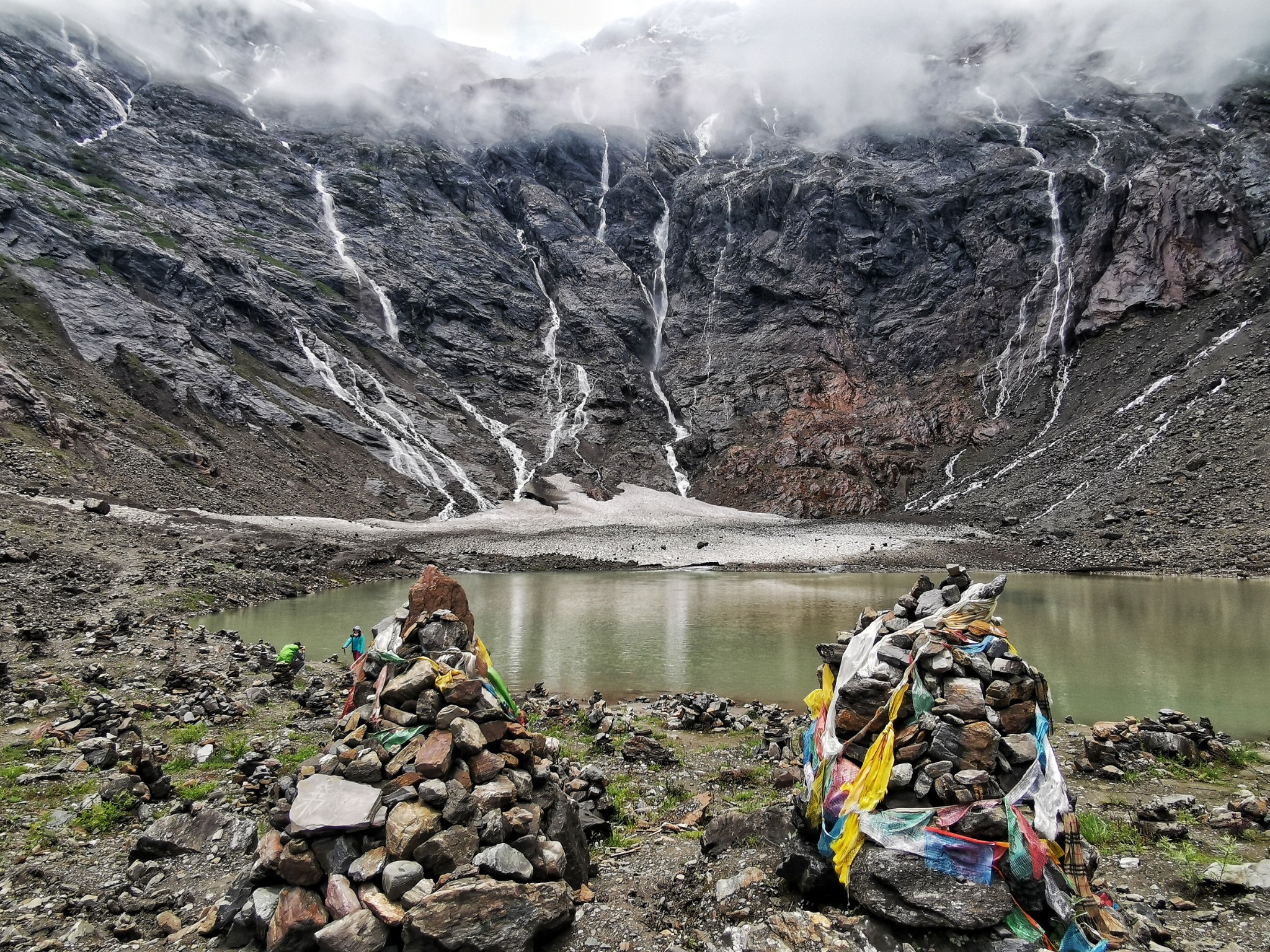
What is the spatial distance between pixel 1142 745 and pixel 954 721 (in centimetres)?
810

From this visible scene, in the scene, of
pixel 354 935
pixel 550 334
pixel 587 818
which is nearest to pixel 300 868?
pixel 354 935

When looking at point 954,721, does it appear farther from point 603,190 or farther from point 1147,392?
point 603,190

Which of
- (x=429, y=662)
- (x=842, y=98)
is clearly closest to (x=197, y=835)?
(x=429, y=662)

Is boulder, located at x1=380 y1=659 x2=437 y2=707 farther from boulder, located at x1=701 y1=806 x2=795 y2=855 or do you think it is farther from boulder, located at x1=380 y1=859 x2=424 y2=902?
boulder, located at x1=701 y1=806 x2=795 y2=855

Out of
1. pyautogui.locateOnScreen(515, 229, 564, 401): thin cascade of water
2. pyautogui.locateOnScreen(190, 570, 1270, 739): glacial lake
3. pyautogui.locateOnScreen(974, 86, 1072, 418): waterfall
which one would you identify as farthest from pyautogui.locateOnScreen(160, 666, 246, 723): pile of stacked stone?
pyautogui.locateOnScreen(974, 86, 1072, 418): waterfall

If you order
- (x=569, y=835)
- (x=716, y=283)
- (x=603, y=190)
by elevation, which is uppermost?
(x=603, y=190)

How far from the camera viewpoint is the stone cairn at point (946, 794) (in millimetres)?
4934

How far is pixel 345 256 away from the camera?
95.1 metres

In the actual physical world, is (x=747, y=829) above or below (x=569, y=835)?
below

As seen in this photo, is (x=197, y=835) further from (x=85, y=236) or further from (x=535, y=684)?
(x=85, y=236)

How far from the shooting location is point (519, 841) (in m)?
5.66

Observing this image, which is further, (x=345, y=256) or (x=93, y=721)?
(x=345, y=256)

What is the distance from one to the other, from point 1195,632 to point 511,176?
4960 inches

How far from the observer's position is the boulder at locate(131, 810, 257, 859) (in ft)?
23.0
